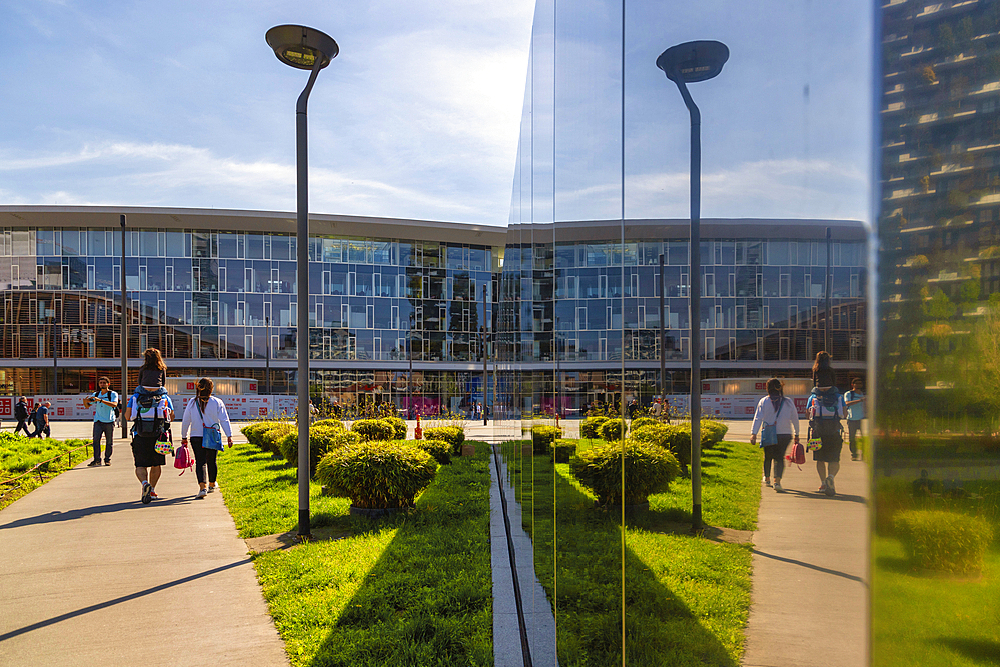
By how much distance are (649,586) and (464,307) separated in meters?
49.1

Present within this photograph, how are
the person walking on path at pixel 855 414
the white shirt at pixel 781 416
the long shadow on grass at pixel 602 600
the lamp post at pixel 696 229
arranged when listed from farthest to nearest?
1. the long shadow on grass at pixel 602 600
2. the lamp post at pixel 696 229
3. the white shirt at pixel 781 416
4. the person walking on path at pixel 855 414

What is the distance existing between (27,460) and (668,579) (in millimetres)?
17062

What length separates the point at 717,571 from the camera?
1.03 metres

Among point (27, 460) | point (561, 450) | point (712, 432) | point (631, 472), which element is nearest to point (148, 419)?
point (27, 460)

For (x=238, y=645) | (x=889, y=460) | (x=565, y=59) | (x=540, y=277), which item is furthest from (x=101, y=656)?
(x=889, y=460)

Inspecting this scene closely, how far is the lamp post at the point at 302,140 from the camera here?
7904 mm

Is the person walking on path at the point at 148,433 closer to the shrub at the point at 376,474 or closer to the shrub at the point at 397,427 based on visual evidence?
the shrub at the point at 376,474

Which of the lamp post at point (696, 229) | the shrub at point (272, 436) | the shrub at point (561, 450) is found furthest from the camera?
the shrub at point (272, 436)

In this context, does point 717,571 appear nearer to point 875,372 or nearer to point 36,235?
point 875,372

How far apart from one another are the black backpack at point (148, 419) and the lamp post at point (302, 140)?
292 centimetres

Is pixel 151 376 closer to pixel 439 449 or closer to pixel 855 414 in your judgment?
pixel 439 449

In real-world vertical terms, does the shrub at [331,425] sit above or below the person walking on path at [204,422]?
below

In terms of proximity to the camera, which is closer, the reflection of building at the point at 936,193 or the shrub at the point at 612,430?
the reflection of building at the point at 936,193

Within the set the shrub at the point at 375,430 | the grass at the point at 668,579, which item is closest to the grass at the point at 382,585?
the grass at the point at 668,579
